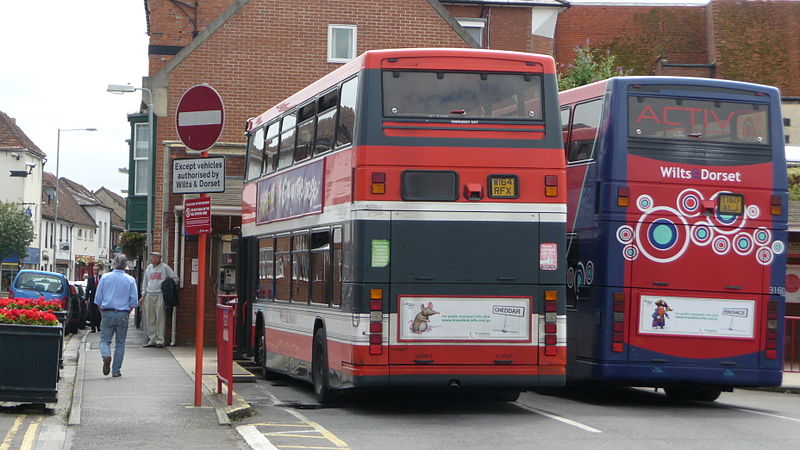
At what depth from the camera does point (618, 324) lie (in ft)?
47.8

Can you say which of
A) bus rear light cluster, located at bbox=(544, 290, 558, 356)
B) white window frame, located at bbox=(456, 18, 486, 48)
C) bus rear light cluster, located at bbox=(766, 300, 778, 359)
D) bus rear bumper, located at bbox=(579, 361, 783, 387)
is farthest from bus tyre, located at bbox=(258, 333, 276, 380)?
white window frame, located at bbox=(456, 18, 486, 48)

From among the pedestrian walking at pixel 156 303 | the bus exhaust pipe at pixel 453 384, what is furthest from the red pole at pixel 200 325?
the pedestrian walking at pixel 156 303

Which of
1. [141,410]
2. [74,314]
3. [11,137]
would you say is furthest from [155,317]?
[11,137]

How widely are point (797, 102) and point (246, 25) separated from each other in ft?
85.5

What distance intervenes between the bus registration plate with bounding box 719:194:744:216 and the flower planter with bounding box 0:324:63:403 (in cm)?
788

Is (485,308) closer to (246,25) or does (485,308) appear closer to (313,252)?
(313,252)

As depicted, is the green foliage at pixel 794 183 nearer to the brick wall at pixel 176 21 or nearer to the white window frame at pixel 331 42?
the white window frame at pixel 331 42

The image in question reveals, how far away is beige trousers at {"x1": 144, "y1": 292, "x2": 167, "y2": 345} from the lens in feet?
81.4

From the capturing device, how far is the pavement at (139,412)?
35.2ft

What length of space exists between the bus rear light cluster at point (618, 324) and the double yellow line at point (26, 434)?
6.55 m

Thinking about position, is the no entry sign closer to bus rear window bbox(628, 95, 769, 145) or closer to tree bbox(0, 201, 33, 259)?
bus rear window bbox(628, 95, 769, 145)

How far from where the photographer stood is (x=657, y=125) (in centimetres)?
1472

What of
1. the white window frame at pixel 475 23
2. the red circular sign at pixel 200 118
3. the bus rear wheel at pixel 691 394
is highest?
the white window frame at pixel 475 23

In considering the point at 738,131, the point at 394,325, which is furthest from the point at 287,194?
the point at 738,131
